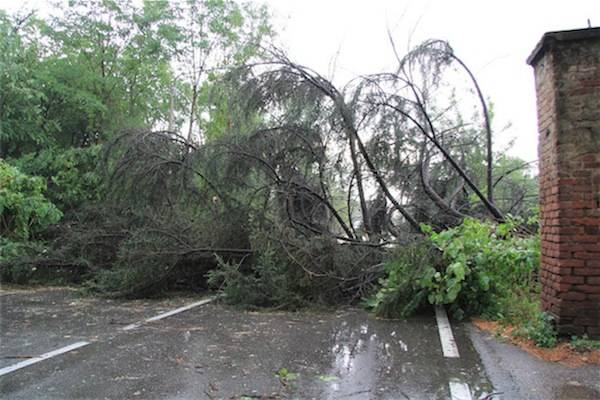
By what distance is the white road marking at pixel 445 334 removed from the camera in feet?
15.0

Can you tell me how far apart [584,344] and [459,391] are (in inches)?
64.3

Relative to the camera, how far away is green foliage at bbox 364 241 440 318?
6355 millimetres

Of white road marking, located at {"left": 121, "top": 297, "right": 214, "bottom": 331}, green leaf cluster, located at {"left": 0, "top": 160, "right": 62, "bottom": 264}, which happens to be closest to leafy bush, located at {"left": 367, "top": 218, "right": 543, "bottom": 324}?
white road marking, located at {"left": 121, "top": 297, "right": 214, "bottom": 331}

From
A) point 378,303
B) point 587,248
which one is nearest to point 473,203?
point 378,303

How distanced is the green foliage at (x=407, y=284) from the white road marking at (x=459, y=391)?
2.71 metres

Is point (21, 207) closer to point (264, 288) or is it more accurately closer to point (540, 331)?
point (264, 288)

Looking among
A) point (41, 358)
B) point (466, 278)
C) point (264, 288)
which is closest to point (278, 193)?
point (264, 288)

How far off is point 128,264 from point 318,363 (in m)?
4.97

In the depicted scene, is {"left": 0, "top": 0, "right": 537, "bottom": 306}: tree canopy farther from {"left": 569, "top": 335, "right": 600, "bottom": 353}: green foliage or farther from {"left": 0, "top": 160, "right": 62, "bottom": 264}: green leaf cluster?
{"left": 569, "top": 335, "right": 600, "bottom": 353}: green foliage

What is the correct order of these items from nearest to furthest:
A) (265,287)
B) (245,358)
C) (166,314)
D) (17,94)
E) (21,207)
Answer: (245,358)
(166,314)
(265,287)
(21,207)
(17,94)

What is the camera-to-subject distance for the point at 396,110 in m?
8.79

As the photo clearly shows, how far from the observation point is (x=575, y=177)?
446cm

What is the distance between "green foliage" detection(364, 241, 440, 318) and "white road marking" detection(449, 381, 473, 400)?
2.71 metres

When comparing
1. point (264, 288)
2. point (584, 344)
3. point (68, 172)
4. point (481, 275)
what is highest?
point (68, 172)
